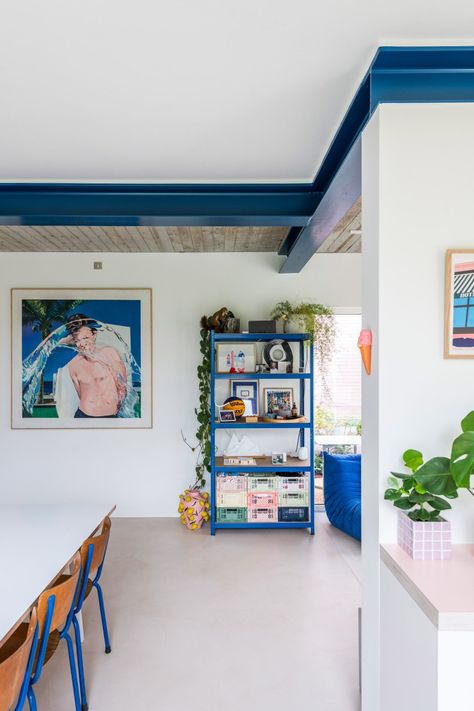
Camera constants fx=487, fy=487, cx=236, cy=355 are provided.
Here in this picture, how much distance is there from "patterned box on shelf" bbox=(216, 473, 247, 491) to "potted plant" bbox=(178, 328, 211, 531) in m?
0.30

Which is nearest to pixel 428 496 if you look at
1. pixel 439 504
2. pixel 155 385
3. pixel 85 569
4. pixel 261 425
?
pixel 439 504

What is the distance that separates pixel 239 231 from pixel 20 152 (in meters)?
1.89

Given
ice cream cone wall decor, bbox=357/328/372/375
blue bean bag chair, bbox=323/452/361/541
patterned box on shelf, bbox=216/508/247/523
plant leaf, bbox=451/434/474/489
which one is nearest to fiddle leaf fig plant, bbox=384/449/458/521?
plant leaf, bbox=451/434/474/489

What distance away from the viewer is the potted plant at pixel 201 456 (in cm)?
440

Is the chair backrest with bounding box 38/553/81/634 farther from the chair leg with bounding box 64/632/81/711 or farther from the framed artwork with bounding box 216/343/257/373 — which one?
the framed artwork with bounding box 216/343/257/373

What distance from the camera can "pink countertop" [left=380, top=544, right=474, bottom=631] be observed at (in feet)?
3.96

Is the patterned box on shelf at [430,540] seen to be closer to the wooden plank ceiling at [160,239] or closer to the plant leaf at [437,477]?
the plant leaf at [437,477]

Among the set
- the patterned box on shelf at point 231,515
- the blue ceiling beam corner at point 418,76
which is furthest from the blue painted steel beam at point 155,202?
the patterned box on shelf at point 231,515

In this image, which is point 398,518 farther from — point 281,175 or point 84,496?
point 84,496

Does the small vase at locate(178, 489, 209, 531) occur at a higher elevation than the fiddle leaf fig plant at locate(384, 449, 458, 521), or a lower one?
lower

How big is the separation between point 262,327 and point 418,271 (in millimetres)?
2744

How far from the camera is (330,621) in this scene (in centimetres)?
284

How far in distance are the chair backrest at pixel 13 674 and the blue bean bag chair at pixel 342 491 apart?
3.07 meters

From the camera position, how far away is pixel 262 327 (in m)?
4.43
